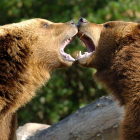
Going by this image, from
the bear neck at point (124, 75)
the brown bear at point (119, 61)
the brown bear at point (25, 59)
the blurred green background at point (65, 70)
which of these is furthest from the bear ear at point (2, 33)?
the blurred green background at point (65, 70)

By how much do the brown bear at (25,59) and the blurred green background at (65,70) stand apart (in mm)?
3217

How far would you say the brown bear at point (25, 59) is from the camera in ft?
→ 14.8

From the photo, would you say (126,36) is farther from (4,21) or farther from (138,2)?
(4,21)

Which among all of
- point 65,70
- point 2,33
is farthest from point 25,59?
point 65,70

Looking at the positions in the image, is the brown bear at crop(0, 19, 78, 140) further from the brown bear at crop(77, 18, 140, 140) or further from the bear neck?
the bear neck

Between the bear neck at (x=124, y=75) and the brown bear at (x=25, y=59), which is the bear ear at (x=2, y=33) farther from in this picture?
the bear neck at (x=124, y=75)

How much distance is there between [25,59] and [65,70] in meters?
4.49

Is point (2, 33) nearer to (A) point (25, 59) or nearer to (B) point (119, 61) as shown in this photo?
(A) point (25, 59)

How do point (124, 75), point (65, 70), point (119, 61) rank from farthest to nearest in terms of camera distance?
1. point (65, 70)
2. point (119, 61)
3. point (124, 75)

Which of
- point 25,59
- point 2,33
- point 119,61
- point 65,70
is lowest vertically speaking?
point 119,61

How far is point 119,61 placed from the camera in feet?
15.4

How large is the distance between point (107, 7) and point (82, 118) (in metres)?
3.54

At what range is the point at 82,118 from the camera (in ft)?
18.3

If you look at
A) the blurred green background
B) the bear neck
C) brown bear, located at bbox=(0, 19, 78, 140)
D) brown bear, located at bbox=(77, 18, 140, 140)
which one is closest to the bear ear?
brown bear, located at bbox=(0, 19, 78, 140)
